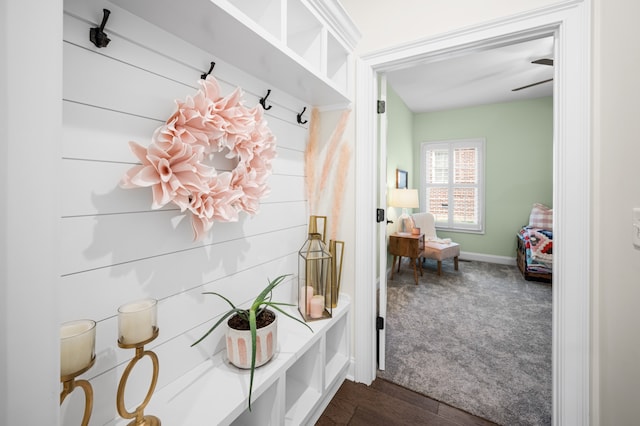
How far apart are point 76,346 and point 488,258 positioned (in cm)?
548

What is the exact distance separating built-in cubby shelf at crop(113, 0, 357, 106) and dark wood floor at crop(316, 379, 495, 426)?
174 centimetres

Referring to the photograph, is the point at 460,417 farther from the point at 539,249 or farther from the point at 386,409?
the point at 539,249

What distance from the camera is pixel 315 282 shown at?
1493 mm

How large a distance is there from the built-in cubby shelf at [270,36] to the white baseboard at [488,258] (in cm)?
445

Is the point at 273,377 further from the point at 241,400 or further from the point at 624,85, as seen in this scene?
the point at 624,85

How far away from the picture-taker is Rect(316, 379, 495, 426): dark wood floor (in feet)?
4.62

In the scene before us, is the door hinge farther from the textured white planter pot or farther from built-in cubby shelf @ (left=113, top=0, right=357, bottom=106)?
built-in cubby shelf @ (left=113, top=0, right=357, bottom=106)

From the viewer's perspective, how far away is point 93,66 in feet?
2.48

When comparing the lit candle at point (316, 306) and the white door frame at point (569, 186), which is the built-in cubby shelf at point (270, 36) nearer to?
the white door frame at point (569, 186)

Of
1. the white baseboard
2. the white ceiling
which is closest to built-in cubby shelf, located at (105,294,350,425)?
the white ceiling

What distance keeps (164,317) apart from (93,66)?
0.81 metres

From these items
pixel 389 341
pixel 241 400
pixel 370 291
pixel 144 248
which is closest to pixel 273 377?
pixel 241 400

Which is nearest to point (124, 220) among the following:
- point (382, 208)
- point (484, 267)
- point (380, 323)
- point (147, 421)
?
point (147, 421)

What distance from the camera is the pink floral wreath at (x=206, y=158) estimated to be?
2.70 ft
